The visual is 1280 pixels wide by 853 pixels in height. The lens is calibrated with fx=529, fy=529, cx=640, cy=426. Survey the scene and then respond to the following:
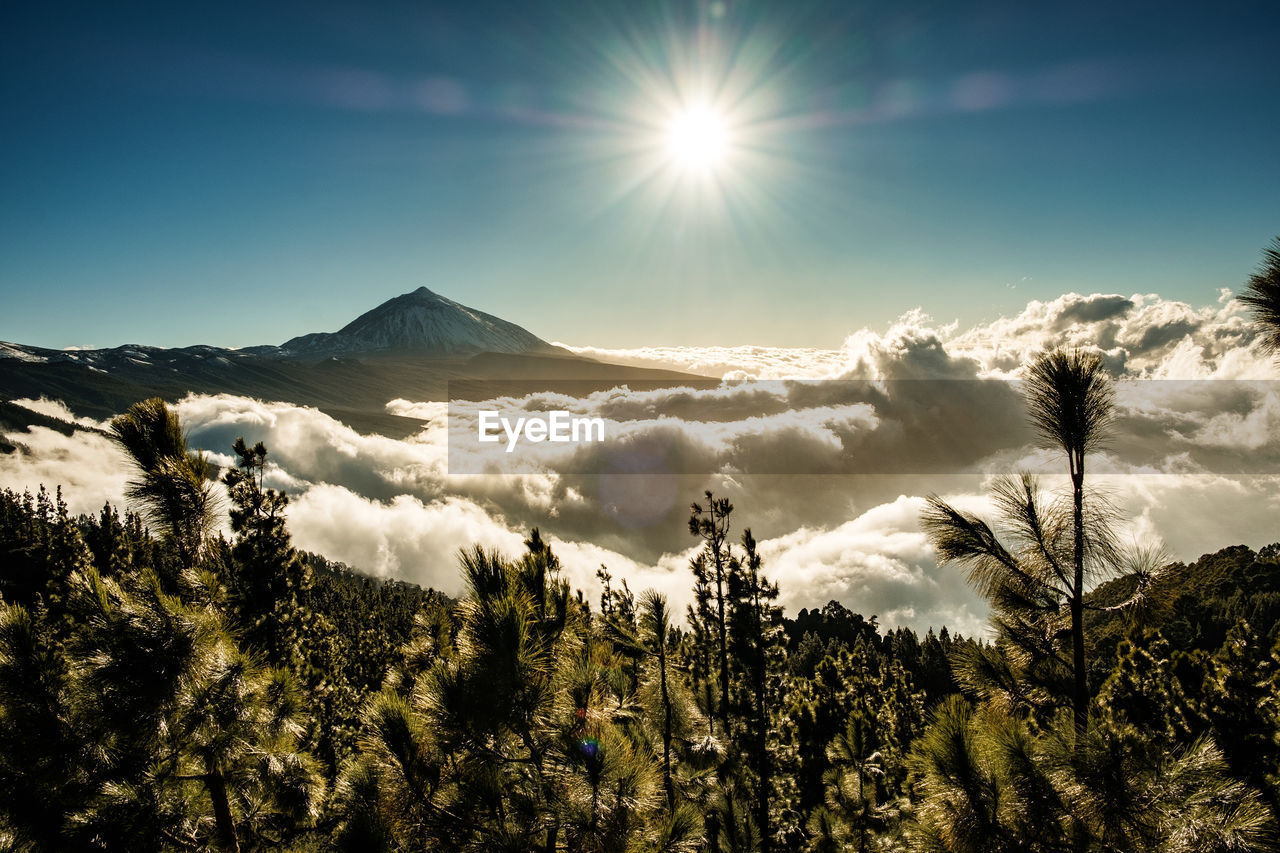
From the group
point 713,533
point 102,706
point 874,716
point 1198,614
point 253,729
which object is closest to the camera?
point 102,706

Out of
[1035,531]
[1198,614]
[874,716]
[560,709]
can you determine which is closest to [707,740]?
[560,709]

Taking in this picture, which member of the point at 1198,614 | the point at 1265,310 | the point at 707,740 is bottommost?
the point at 1198,614

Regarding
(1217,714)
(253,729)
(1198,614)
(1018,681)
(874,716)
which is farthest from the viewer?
(1198,614)

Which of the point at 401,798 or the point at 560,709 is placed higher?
the point at 560,709

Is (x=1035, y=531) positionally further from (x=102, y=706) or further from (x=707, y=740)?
(x=102, y=706)

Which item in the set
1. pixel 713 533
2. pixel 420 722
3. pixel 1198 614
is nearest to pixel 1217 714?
pixel 713 533

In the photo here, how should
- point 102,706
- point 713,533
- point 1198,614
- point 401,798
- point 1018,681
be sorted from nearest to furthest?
point 102,706 < point 401,798 < point 1018,681 < point 713,533 < point 1198,614

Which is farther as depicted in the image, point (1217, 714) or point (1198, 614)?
point (1198, 614)

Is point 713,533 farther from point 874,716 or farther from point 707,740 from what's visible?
point 874,716

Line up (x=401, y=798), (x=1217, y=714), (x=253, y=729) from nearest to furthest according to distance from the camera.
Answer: (x=401, y=798) < (x=253, y=729) < (x=1217, y=714)
